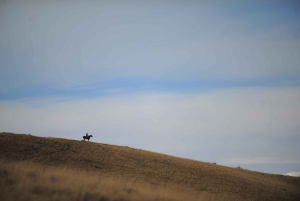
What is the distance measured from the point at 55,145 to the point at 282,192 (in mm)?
24748

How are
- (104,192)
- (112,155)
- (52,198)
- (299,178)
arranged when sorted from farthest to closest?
(299,178), (112,155), (104,192), (52,198)

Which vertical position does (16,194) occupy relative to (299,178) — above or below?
below

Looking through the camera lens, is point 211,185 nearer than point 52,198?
No

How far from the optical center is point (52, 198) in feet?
Result: 33.3

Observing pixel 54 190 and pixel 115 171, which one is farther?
pixel 115 171

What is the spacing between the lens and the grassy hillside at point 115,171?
44.9 ft

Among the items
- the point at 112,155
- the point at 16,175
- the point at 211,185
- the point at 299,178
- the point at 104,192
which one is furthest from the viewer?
the point at 299,178

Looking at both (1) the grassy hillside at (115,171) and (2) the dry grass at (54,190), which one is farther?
(1) the grassy hillside at (115,171)

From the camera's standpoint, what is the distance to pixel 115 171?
23.5 m

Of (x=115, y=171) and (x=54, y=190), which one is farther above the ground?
(x=115, y=171)

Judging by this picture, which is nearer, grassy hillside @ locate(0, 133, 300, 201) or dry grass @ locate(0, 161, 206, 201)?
dry grass @ locate(0, 161, 206, 201)

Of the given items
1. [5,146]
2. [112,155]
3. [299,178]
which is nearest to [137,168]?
[112,155]

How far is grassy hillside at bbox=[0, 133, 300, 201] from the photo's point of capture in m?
13.7

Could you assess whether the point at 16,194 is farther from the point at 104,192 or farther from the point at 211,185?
the point at 211,185
